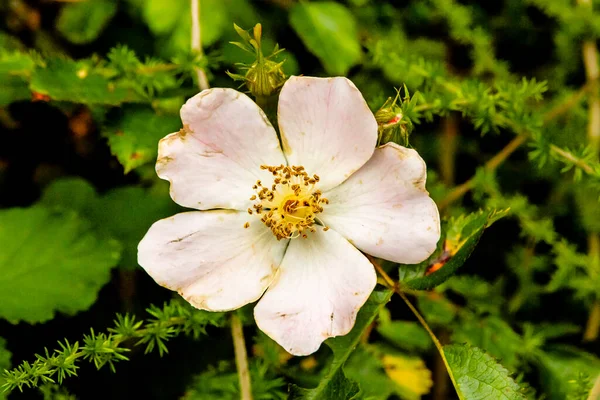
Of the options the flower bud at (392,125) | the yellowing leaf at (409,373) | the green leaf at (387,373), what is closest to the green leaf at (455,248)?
the flower bud at (392,125)

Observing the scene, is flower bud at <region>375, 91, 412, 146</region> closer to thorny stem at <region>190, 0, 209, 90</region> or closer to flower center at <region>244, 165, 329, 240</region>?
flower center at <region>244, 165, 329, 240</region>

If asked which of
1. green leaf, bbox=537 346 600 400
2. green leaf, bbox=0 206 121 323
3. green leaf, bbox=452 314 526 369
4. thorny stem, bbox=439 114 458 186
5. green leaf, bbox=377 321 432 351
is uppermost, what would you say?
green leaf, bbox=0 206 121 323

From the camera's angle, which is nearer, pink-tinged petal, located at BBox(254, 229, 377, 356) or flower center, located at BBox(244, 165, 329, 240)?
pink-tinged petal, located at BBox(254, 229, 377, 356)

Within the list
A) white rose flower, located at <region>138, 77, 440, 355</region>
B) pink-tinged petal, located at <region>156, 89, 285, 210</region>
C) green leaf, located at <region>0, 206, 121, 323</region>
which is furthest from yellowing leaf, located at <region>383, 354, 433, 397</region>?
green leaf, located at <region>0, 206, 121, 323</region>

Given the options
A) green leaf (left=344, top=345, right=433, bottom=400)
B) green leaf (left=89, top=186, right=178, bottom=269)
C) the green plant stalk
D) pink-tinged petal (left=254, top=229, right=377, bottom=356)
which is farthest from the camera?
the green plant stalk

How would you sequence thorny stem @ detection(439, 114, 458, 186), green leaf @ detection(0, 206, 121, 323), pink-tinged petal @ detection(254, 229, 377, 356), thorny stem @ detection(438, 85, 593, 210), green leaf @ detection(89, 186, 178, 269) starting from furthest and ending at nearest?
thorny stem @ detection(439, 114, 458, 186) < thorny stem @ detection(438, 85, 593, 210) < green leaf @ detection(89, 186, 178, 269) < green leaf @ detection(0, 206, 121, 323) < pink-tinged petal @ detection(254, 229, 377, 356)

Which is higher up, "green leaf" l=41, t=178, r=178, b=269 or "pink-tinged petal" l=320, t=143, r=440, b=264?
"pink-tinged petal" l=320, t=143, r=440, b=264
